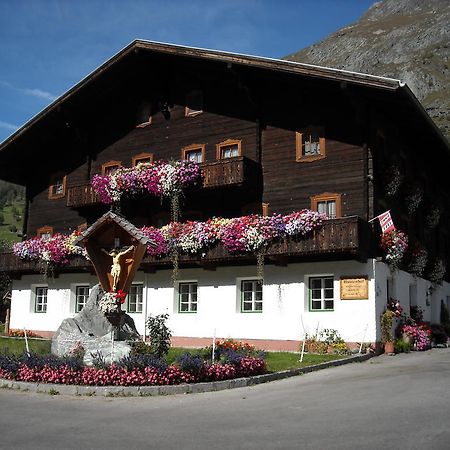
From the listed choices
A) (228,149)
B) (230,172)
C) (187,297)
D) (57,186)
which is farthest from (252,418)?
(57,186)

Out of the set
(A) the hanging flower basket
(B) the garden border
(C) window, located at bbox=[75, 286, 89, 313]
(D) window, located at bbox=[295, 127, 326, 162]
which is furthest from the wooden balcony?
(B) the garden border

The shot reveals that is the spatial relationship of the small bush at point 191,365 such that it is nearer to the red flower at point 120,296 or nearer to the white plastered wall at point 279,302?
the red flower at point 120,296

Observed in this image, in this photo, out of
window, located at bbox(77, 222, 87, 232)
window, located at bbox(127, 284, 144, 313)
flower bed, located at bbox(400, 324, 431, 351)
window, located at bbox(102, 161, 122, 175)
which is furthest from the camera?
window, located at bbox(77, 222, 87, 232)

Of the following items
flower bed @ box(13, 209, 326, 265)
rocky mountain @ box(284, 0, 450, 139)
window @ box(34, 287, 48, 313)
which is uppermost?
rocky mountain @ box(284, 0, 450, 139)

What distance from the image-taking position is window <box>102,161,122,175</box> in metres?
28.3

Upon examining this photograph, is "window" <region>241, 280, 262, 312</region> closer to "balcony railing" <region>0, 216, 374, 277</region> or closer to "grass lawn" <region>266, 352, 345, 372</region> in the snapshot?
"balcony railing" <region>0, 216, 374, 277</region>

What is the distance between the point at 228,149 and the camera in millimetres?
25438

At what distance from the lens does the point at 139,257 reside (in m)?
15.5

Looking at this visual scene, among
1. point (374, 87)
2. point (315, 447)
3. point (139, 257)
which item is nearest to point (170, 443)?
point (315, 447)

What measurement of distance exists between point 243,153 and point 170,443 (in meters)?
18.2

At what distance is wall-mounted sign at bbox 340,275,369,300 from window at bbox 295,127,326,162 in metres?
4.84

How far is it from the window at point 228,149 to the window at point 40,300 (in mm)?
11338

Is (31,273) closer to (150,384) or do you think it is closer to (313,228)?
(313,228)

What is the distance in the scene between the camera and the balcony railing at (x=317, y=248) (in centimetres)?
2003
